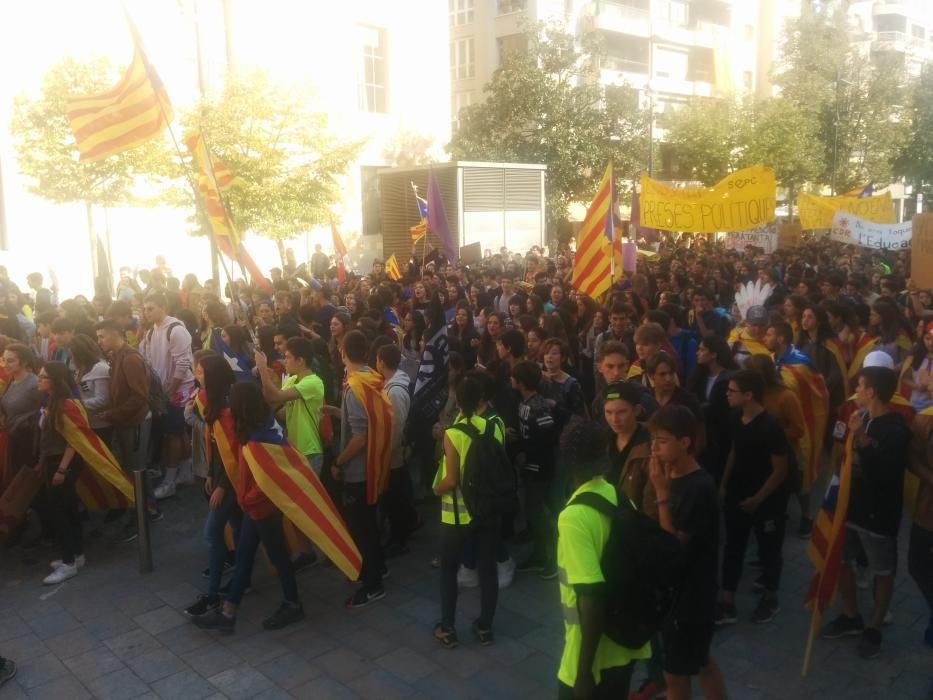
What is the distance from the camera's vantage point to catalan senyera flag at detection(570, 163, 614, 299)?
9.63 metres

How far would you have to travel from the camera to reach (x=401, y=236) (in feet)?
79.4

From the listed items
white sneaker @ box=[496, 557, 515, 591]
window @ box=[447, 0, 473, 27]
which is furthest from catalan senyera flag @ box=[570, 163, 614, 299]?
window @ box=[447, 0, 473, 27]

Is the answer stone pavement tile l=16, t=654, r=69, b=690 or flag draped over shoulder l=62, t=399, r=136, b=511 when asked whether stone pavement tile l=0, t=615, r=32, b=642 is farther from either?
flag draped over shoulder l=62, t=399, r=136, b=511

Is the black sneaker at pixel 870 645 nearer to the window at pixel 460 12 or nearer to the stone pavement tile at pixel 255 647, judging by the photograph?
the stone pavement tile at pixel 255 647

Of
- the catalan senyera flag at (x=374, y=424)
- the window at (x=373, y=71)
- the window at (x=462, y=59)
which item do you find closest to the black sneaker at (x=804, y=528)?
the catalan senyera flag at (x=374, y=424)

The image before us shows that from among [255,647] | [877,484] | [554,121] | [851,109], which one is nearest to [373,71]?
[554,121]

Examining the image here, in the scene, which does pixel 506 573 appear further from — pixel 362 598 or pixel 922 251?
pixel 922 251

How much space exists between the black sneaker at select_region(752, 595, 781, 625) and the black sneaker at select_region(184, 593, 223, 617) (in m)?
3.43

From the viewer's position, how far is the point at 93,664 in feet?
16.3

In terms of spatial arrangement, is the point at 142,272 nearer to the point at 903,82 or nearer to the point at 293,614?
the point at 293,614

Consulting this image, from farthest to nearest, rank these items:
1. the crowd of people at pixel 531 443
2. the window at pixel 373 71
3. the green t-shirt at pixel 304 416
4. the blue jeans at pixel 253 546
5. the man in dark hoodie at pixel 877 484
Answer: the window at pixel 373 71, the green t-shirt at pixel 304 416, the blue jeans at pixel 253 546, the man in dark hoodie at pixel 877 484, the crowd of people at pixel 531 443

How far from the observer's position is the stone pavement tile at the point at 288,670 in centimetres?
470

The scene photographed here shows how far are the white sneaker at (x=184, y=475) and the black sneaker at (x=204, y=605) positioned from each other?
2.86m

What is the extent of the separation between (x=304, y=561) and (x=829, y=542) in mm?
3669
